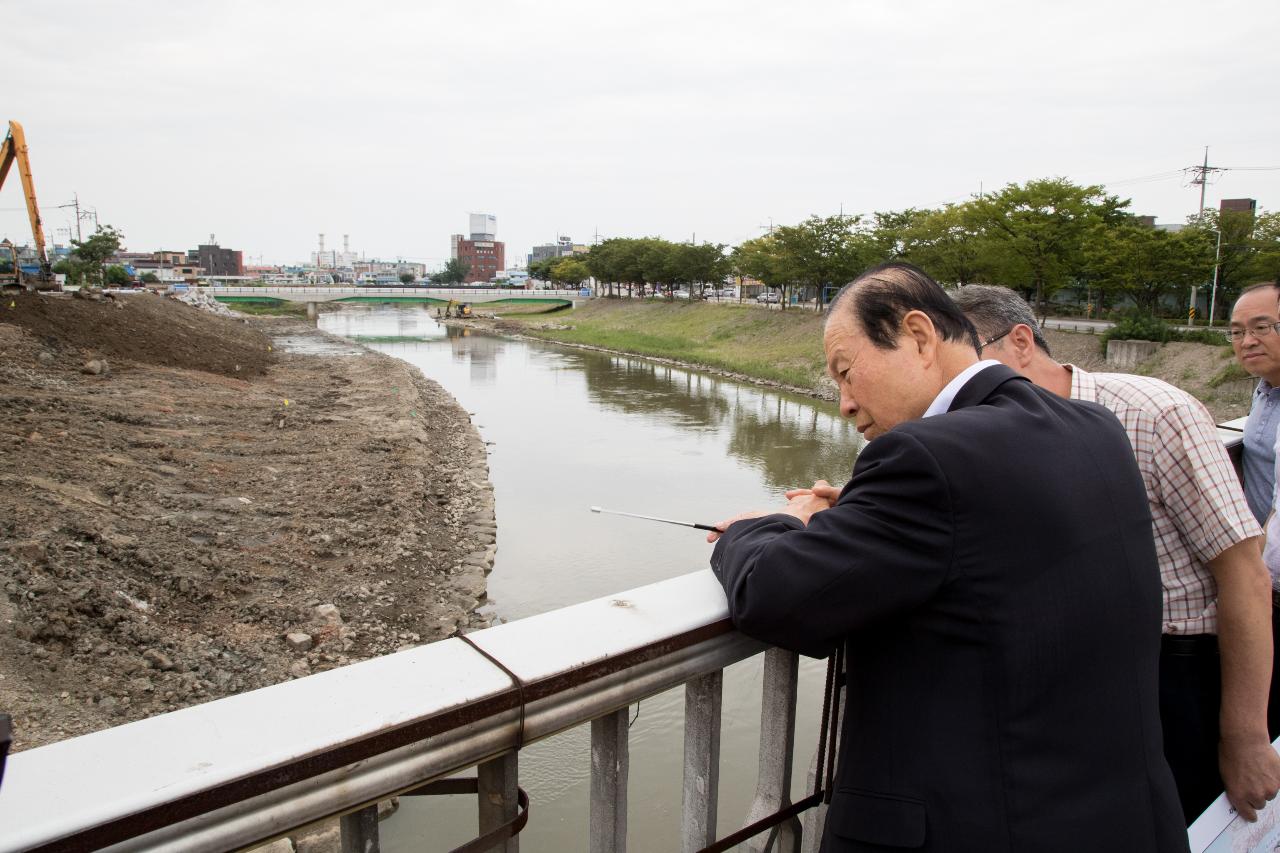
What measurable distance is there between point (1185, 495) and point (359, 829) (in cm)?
165

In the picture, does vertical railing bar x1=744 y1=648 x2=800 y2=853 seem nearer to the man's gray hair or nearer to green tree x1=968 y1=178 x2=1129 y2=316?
the man's gray hair

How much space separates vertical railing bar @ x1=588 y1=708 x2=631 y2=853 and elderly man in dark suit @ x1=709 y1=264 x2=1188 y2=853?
26cm

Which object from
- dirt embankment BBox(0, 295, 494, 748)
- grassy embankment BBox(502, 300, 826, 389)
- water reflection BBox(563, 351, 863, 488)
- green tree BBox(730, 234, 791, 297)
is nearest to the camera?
dirt embankment BBox(0, 295, 494, 748)

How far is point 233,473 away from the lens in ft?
38.9

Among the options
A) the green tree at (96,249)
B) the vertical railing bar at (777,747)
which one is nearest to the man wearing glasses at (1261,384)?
the vertical railing bar at (777,747)

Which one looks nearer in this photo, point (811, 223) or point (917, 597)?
point (917, 597)

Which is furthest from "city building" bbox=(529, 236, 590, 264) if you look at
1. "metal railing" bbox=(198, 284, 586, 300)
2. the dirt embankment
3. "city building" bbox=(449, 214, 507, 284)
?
the dirt embankment

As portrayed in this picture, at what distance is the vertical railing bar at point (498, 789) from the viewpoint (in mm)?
1168

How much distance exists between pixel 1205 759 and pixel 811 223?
41.1 m

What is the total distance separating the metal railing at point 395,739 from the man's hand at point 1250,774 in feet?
3.32

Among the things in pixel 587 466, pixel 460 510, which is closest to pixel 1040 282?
pixel 587 466

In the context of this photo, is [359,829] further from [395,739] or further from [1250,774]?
[1250,774]

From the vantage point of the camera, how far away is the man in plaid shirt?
1.68 meters

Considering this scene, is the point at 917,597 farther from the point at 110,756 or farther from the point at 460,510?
the point at 460,510
